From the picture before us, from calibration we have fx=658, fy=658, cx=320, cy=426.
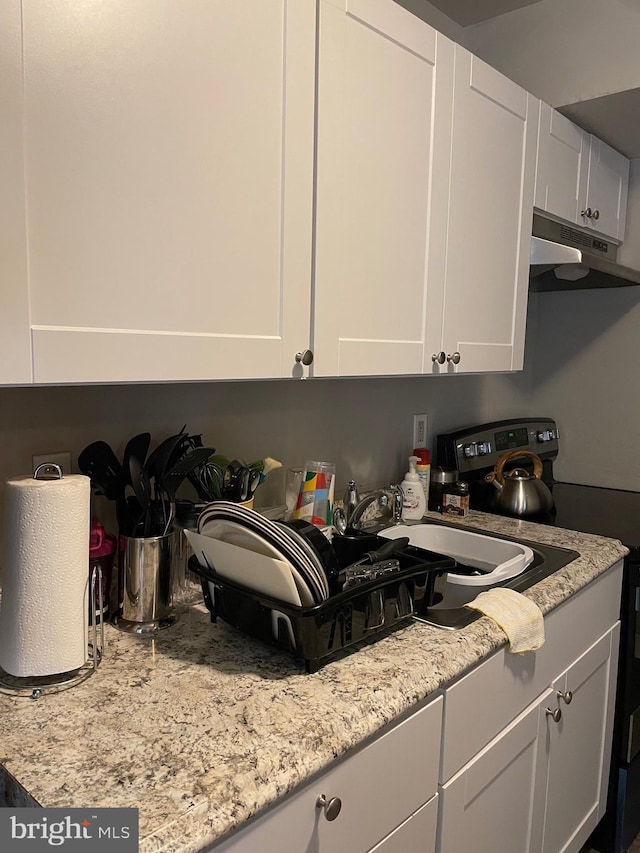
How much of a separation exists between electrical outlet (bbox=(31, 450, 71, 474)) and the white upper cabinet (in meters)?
1.48

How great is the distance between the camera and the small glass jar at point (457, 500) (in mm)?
2057

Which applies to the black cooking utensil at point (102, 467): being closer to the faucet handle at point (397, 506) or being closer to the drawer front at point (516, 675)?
the drawer front at point (516, 675)

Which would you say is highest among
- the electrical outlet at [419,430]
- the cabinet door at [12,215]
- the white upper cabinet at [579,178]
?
the white upper cabinet at [579,178]

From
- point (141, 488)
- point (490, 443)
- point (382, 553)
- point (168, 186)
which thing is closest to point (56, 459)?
point (141, 488)

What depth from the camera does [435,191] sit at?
155 centimetres

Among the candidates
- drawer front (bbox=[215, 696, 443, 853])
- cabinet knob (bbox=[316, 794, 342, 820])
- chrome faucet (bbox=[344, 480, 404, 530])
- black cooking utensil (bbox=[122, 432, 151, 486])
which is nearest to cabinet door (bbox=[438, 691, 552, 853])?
drawer front (bbox=[215, 696, 443, 853])

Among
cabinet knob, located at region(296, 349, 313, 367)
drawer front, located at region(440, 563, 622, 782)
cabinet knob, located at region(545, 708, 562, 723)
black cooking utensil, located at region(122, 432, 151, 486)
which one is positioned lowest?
cabinet knob, located at region(545, 708, 562, 723)

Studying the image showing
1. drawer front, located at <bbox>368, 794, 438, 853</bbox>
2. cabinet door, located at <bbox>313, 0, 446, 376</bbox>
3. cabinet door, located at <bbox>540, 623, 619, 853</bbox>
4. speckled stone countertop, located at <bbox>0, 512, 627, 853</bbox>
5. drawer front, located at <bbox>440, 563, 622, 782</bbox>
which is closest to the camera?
speckled stone countertop, located at <bbox>0, 512, 627, 853</bbox>

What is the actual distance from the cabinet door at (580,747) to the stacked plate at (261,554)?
78 cm

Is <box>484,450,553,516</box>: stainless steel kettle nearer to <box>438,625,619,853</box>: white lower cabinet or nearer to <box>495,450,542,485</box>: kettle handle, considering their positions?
<box>495,450,542,485</box>: kettle handle

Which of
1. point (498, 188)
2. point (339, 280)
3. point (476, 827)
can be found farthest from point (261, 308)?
point (476, 827)

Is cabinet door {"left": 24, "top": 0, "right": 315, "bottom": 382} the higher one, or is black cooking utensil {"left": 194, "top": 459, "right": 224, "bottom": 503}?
cabinet door {"left": 24, "top": 0, "right": 315, "bottom": 382}

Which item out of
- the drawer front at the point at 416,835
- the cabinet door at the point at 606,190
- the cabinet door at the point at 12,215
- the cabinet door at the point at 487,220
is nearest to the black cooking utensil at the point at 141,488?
the cabinet door at the point at 12,215

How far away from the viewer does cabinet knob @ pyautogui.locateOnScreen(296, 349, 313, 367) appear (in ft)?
4.17
